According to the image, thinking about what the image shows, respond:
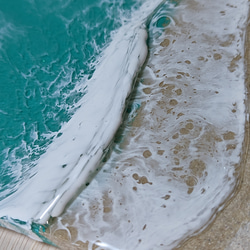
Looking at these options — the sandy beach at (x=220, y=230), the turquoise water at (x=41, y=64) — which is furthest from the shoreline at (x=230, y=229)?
the turquoise water at (x=41, y=64)

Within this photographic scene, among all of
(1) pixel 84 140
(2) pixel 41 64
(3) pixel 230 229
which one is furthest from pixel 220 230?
(2) pixel 41 64

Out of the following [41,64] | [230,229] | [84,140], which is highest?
[41,64]

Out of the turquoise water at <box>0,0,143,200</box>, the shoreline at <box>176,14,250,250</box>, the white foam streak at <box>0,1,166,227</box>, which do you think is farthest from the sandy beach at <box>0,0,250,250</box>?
the turquoise water at <box>0,0,143,200</box>

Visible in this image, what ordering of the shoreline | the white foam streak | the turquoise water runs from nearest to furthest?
the shoreline, the white foam streak, the turquoise water

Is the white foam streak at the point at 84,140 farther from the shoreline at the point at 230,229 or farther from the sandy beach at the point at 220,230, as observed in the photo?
the shoreline at the point at 230,229

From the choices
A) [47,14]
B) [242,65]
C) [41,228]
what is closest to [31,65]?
[47,14]

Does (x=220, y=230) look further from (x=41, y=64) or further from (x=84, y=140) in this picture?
(x=41, y=64)

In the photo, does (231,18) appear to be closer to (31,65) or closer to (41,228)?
(31,65)

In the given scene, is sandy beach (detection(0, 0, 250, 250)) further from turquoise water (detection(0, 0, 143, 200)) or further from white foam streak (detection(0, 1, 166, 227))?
turquoise water (detection(0, 0, 143, 200))

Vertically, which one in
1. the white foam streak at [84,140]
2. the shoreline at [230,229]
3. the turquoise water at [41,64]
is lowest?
the shoreline at [230,229]
